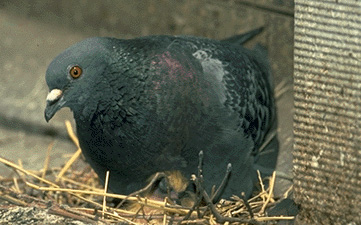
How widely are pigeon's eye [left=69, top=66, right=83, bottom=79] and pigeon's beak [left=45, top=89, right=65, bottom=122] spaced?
0.37 ft

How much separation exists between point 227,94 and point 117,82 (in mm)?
765

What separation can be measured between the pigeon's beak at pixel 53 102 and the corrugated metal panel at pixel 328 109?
128 centimetres

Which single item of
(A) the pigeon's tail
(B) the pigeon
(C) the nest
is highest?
(A) the pigeon's tail

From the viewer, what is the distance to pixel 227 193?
484 cm

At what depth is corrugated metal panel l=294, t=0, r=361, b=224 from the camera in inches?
142

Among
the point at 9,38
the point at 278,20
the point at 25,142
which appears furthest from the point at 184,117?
the point at 9,38

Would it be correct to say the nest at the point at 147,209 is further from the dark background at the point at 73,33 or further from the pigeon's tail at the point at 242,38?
the pigeon's tail at the point at 242,38

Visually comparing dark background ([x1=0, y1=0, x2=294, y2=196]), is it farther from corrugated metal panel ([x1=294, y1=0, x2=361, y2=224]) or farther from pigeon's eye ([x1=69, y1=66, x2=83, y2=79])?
pigeon's eye ([x1=69, y1=66, x2=83, y2=79])

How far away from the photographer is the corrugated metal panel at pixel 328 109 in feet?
11.8

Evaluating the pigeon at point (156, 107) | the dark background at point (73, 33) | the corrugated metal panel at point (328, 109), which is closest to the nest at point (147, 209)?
the pigeon at point (156, 107)

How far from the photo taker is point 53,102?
4230mm

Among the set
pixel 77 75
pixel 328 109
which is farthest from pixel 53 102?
pixel 328 109

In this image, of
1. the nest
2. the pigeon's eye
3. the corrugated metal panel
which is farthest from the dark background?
the pigeon's eye

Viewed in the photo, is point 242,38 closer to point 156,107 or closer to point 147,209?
point 156,107
